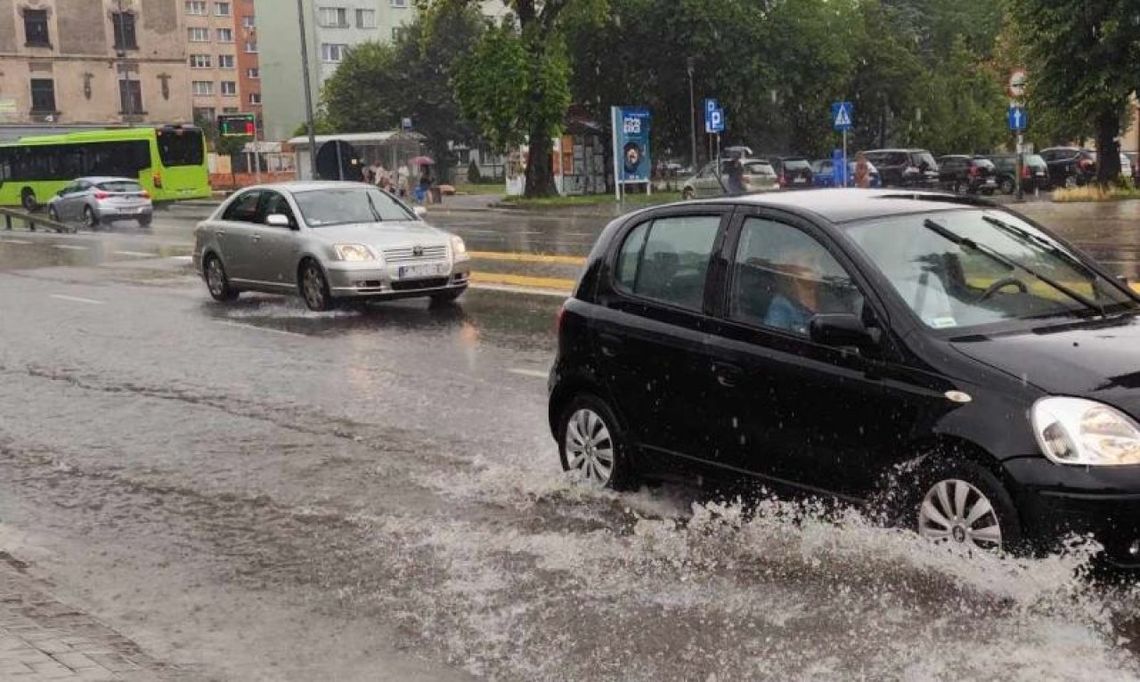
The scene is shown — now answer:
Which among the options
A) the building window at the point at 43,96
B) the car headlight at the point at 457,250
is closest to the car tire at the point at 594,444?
the car headlight at the point at 457,250

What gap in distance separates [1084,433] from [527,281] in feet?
44.4

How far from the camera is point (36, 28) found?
8588 cm

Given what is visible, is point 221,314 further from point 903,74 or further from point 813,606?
point 903,74

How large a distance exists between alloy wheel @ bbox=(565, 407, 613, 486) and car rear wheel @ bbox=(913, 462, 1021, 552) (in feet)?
6.36

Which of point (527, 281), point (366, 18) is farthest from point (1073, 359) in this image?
point (366, 18)

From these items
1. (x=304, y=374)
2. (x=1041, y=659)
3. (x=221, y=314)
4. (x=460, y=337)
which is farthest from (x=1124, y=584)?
(x=221, y=314)

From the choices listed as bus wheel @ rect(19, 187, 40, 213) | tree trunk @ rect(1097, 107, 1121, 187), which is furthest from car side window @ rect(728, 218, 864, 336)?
bus wheel @ rect(19, 187, 40, 213)

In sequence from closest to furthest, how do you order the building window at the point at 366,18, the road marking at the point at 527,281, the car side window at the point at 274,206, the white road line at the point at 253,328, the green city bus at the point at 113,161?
the white road line at the point at 253,328 → the car side window at the point at 274,206 → the road marking at the point at 527,281 → the green city bus at the point at 113,161 → the building window at the point at 366,18

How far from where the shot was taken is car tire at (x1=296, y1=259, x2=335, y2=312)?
50.2 ft

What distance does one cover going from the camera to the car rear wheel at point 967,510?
4.76m

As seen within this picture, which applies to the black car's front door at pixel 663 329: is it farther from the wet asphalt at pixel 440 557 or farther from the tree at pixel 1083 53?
the tree at pixel 1083 53

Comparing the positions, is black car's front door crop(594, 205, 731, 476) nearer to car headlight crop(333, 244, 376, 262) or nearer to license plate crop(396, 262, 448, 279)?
license plate crop(396, 262, 448, 279)

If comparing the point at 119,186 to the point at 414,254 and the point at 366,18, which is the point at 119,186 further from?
the point at 366,18

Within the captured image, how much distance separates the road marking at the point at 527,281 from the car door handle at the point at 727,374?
1075 cm
